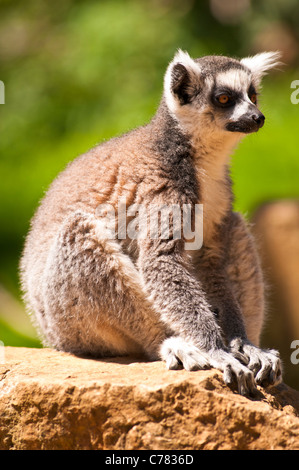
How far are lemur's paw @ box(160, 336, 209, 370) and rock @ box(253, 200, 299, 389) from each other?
4.65 metres

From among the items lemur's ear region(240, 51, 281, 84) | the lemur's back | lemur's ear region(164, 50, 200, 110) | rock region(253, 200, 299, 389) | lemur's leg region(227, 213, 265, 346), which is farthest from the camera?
rock region(253, 200, 299, 389)

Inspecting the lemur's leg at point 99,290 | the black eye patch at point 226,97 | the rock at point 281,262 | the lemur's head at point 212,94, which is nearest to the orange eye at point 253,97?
the lemur's head at point 212,94

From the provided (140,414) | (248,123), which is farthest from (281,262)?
(140,414)

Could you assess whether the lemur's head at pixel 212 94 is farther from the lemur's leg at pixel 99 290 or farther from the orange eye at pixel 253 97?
the lemur's leg at pixel 99 290

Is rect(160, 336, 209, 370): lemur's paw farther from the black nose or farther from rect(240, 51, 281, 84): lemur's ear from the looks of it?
rect(240, 51, 281, 84): lemur's ear

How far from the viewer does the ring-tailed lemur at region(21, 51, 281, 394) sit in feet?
14.7

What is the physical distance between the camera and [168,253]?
462cm

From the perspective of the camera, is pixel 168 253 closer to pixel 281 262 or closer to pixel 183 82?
pixel 183 82

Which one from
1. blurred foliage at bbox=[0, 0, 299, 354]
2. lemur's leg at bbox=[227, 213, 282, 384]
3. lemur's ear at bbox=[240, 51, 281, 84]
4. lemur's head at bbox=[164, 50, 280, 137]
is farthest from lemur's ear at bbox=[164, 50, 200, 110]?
blurred foliage at bbox=[0, 0, 299, 354]

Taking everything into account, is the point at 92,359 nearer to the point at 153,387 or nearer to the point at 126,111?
the point at 153,387

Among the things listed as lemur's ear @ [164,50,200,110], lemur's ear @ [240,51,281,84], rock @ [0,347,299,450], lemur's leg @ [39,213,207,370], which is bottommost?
rock @ [0,347,299,450]

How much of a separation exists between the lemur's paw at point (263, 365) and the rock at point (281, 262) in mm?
4441

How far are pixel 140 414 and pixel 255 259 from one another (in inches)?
66.8

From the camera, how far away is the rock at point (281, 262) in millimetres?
8914
